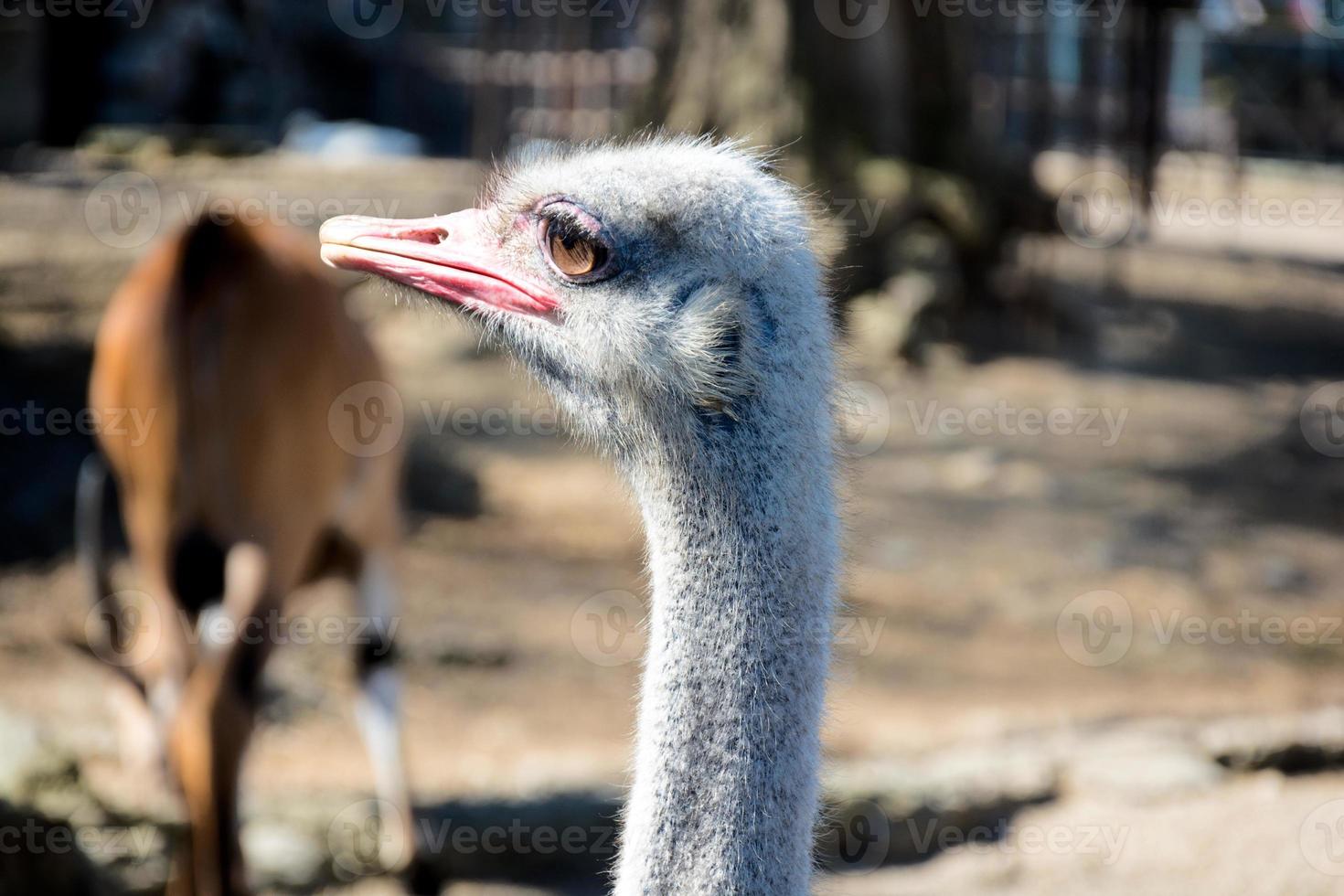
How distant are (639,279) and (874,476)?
20.7 ft

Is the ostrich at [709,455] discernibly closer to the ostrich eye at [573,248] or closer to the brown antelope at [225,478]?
the ostrich eye at [573,248]

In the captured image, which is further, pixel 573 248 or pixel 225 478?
pixel 225 478

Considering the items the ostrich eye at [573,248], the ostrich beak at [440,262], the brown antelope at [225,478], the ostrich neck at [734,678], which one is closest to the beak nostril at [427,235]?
the ostrich beak at [440,262]

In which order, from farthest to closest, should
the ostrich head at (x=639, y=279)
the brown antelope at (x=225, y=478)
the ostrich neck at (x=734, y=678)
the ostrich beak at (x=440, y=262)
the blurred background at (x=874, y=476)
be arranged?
the blurred background at (x=874, y=476) < the brown antelope at (x=225, y=478) < the ostrich beak at (x=440, y=262) < the ostrich head at (x=639, y=279) < the ostrich neck at (x=734, y=678)

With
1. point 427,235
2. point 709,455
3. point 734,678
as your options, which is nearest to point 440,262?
point 427,235

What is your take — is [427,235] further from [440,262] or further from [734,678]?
[734,678]

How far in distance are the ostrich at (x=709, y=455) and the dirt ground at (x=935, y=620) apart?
0.35 metres

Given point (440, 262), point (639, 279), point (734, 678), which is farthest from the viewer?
point (440, 262)

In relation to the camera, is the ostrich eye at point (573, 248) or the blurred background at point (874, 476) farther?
the blurred background at point (874, 476)

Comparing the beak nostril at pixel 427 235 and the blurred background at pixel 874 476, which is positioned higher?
the beak nostril at pixel 427 235

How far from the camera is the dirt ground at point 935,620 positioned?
439 centimetres

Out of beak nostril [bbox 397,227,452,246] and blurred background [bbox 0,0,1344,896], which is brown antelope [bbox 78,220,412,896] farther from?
beak nostril [bbox 397,227,452,246]

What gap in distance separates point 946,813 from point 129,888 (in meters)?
2.20

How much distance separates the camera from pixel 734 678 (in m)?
1.84
